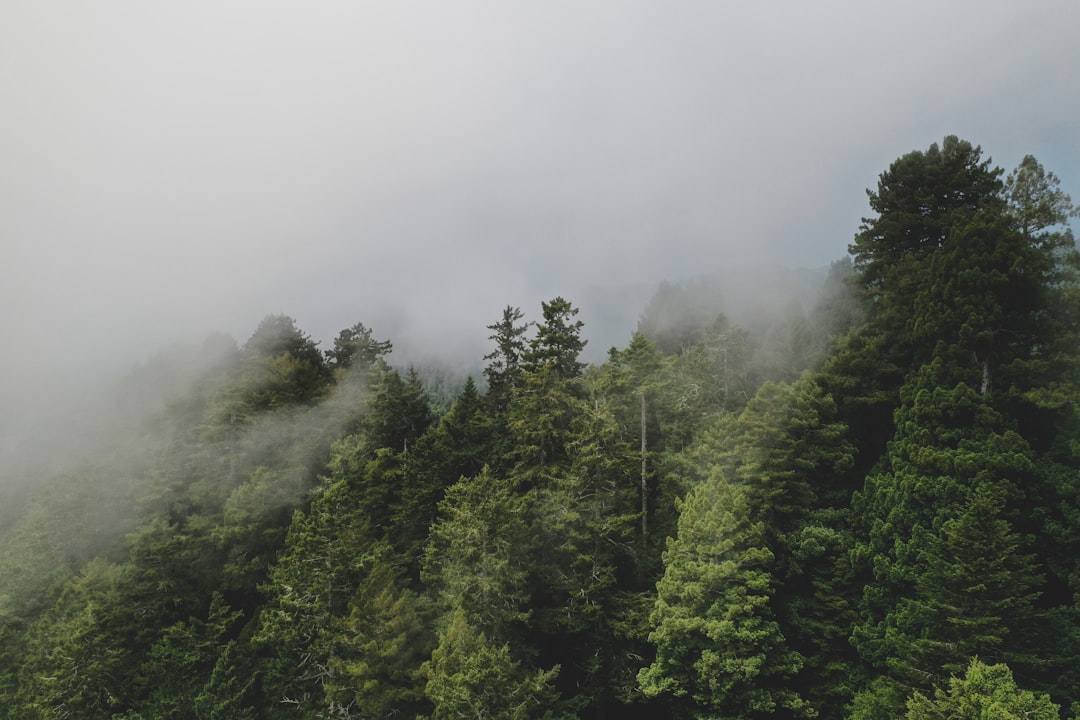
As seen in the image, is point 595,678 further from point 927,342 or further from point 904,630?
point 927,342

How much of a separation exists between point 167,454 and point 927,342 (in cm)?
4305

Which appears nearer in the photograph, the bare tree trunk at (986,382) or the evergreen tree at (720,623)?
the bare tree trunk at (986,382)

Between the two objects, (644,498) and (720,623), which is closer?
(720,623)

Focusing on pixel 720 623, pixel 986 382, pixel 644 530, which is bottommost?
pixel 720 623

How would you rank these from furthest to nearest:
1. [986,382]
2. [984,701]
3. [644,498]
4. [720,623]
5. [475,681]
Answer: [644,498] → [720,623] → [986,382] → [475,681] → [984,701]

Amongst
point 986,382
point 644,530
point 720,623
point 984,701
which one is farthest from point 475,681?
point 986,382

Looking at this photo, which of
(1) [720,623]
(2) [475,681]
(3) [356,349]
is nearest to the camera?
(2) [475,681]

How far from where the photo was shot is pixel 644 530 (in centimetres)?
2898

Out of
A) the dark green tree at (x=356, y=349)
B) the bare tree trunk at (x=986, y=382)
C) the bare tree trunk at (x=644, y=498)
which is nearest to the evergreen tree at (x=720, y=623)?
the bare tree trunk at (x=644, y=498)

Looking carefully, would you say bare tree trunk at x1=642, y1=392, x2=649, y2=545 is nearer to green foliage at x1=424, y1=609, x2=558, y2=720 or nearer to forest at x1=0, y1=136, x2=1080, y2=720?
forest at x1=0, y1=136, x2=1080, y2=720

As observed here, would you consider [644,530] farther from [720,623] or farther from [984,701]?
[984,701]

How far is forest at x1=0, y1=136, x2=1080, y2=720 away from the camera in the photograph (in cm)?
1884

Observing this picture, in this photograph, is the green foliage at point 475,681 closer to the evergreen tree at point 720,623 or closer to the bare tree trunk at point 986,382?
the evergreen tree at point 720,623

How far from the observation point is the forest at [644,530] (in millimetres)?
18844
